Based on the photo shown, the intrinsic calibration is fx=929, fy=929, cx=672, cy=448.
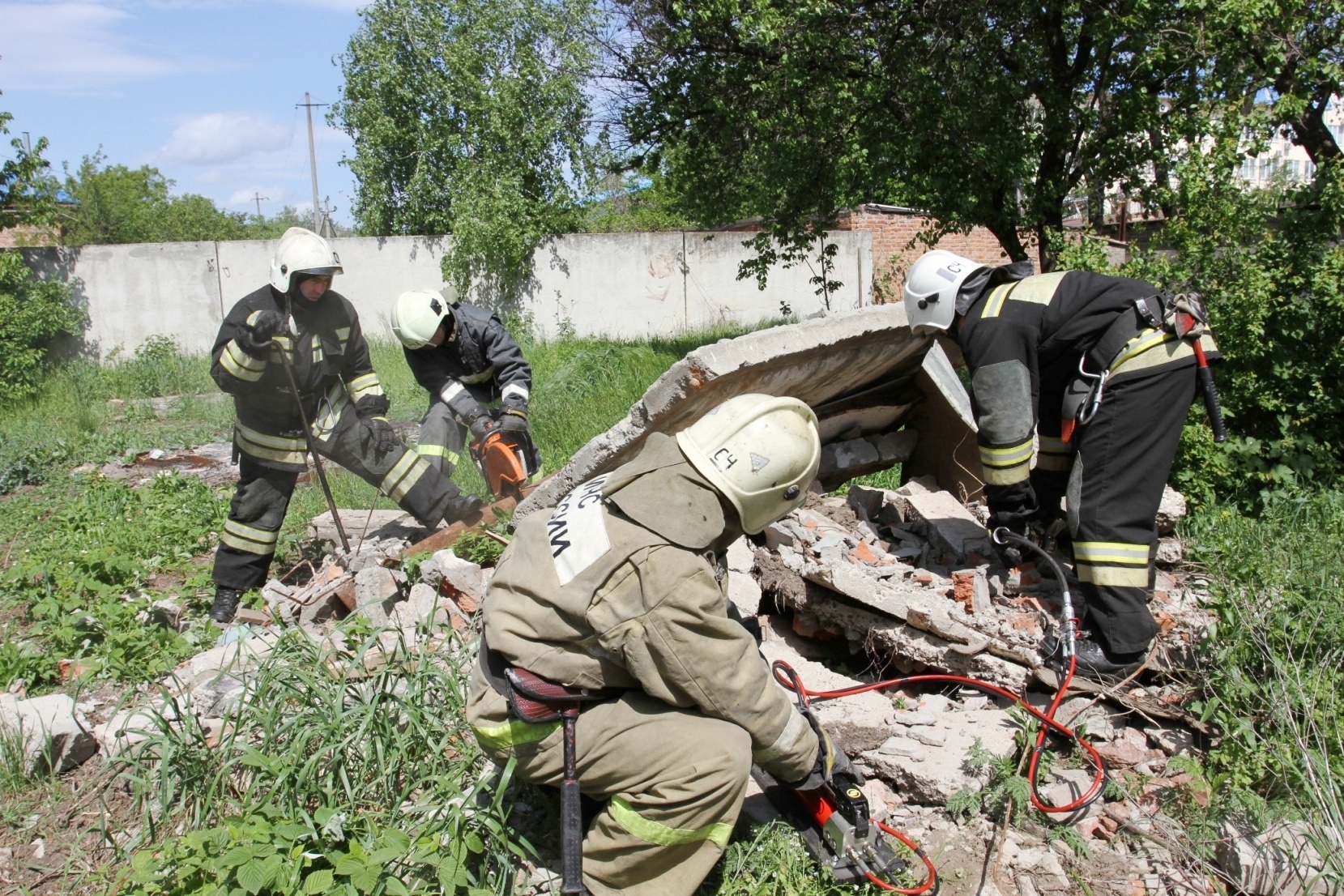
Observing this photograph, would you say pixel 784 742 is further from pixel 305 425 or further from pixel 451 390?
pixel 451 390

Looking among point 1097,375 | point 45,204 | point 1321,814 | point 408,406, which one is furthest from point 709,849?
point 45,204

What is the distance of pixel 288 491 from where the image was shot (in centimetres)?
492

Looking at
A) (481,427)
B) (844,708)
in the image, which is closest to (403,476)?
(481,427)

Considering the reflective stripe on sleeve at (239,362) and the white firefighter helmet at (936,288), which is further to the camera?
the reflective stripe on sleeve at (239,362)

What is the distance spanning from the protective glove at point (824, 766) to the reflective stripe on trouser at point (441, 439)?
3146mm

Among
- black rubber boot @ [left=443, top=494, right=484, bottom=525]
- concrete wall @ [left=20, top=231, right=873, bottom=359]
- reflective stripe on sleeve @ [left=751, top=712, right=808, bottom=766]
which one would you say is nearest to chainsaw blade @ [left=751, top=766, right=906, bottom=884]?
reflective stripe on sleeve @ [left=751, top=712, right=808, bottom=766]

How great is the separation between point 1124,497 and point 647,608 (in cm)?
219

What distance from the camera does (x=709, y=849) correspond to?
2408mm

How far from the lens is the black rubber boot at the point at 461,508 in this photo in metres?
4.91

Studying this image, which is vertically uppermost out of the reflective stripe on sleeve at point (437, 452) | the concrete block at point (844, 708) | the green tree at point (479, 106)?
the green tree at point (479, 106)

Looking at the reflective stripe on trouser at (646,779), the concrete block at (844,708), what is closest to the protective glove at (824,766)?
the reflective stripe on trouser at (646,779)

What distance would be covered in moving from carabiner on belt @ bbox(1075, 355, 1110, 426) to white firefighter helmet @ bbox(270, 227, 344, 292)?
351 cm

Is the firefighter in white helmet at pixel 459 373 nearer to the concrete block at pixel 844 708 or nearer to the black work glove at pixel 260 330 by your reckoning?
the black work glove at pixel 260 330

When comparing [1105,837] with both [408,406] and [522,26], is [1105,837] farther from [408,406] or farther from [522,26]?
[522,26]
